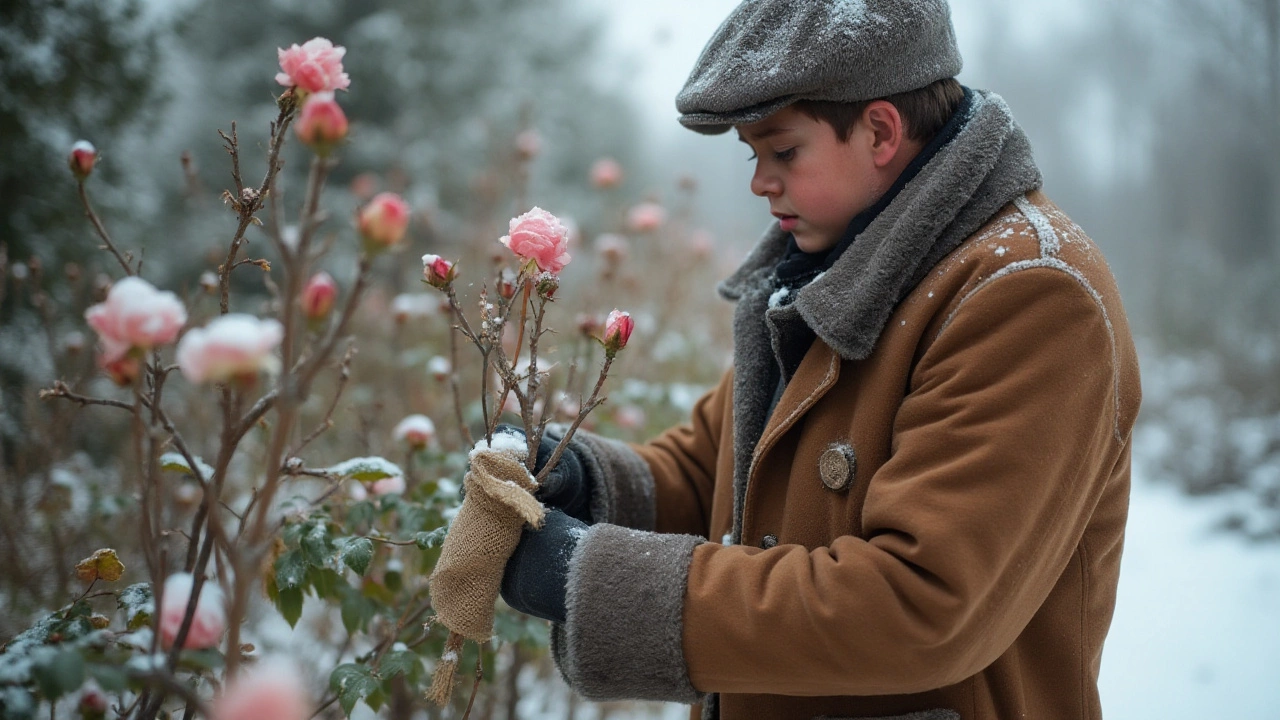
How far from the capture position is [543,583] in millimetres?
1114

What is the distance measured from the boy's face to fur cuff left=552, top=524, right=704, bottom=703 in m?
0.56

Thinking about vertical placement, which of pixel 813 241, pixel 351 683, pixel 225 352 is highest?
pixel 813 241

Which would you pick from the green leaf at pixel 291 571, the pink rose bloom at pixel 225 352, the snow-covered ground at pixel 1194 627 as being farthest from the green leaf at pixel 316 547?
the snow-covered ground at pixel 1194 627

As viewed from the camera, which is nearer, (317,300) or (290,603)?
(317,300)

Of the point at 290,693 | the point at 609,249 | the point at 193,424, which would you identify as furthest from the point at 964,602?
the point at 193,424

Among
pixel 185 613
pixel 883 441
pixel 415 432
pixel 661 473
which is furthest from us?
pixel 415 432

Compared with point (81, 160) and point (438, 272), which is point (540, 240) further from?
point (81, 160)

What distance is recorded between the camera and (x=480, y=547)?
1141 mm

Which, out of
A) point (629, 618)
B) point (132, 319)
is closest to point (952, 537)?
point (629, 618)

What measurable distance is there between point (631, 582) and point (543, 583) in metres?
0.13

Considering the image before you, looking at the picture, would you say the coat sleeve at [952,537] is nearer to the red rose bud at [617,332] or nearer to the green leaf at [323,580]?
the red rose bud at [617,332]

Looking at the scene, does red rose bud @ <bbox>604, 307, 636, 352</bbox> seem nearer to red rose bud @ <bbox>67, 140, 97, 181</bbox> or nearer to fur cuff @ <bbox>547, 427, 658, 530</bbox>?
fur cuff @ <bbox>547, 427, 658, 530</bbox>

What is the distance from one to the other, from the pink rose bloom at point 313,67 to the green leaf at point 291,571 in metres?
0.75

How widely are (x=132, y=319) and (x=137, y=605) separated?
0.53 metres
